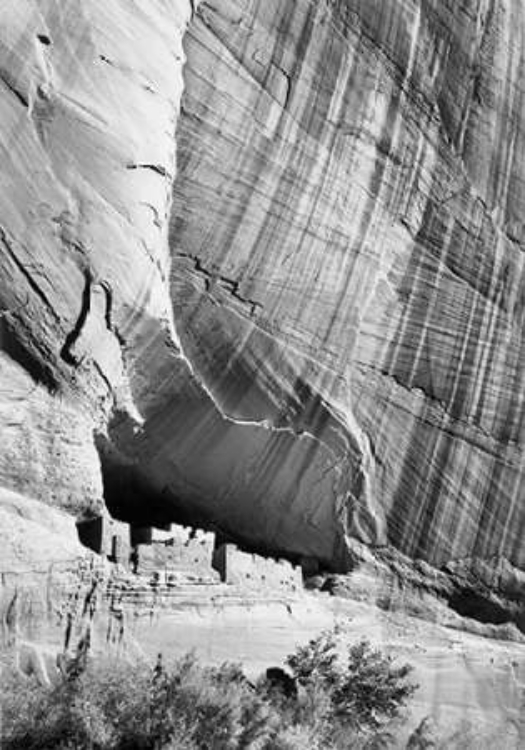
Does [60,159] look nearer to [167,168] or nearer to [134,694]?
[167,168]

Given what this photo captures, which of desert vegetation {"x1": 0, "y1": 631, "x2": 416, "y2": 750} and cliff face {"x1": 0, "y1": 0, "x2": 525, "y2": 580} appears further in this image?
cliff face {"x1": 0, "y1": 0, "x2": 525, "y2": 580}

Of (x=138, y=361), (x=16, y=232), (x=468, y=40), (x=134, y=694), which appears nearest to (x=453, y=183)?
(x=468, y=40)

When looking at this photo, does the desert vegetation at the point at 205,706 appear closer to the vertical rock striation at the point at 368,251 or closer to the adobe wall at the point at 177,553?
the adobe wall at the point at 177,553

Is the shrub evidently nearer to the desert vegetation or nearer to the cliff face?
the desert vegetation

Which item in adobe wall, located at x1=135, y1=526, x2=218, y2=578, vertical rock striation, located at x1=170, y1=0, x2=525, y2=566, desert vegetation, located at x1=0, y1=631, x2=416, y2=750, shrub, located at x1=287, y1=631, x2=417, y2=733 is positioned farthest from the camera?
vertical rock striation, located at x1=170, y1=0, x2=525, y2=566

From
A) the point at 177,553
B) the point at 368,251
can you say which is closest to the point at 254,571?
the point at 177,553

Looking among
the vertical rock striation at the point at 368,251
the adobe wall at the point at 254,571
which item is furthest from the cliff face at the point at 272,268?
the adobe wall at the point at 254,571

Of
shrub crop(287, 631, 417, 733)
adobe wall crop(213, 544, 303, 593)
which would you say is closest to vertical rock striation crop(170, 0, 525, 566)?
adobe wall crop(213, 544, 303, 593)
